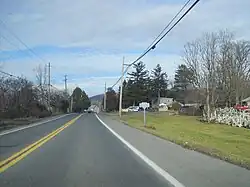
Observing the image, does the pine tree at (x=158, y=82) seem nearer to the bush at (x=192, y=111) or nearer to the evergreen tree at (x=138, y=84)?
the evergreen tree at (x=138, y=84)

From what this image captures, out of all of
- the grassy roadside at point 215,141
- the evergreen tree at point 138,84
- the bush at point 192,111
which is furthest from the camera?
the evergreen tree at point 138,84

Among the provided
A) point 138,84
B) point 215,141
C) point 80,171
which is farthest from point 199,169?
point 138,84

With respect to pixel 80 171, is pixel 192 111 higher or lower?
higher

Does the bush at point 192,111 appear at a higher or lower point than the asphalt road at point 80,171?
higher

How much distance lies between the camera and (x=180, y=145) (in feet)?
59.9

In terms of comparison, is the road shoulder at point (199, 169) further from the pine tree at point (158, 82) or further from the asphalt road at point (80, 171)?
the pine tree at point (158, 82)

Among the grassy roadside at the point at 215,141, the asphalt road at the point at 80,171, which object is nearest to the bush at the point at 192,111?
the grassy roadside at the point at 215,141

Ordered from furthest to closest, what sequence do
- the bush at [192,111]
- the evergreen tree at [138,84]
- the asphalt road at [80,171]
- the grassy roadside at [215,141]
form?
1. the evergreen tree at [138,84]
2. the bush at [192,111]
3. the grassy roadside at [215,141]
4. the asphalt road at [80,171]

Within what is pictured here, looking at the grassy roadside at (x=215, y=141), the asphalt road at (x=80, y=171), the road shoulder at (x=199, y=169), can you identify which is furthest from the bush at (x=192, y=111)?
the asphalt road at (x=80, y=171)

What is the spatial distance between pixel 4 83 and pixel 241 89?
4059 cm

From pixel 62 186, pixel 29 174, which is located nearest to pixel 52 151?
pixel 29 174

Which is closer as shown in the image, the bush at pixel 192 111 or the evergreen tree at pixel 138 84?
the bush at pixel 192 111

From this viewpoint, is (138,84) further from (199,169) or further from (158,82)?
(199,169)

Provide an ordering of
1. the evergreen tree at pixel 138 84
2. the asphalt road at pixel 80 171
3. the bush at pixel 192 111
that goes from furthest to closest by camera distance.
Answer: the evergreen tree at pixel 138 84
the bush at pixel 192 111
the asphalt road at pixel 80 171
